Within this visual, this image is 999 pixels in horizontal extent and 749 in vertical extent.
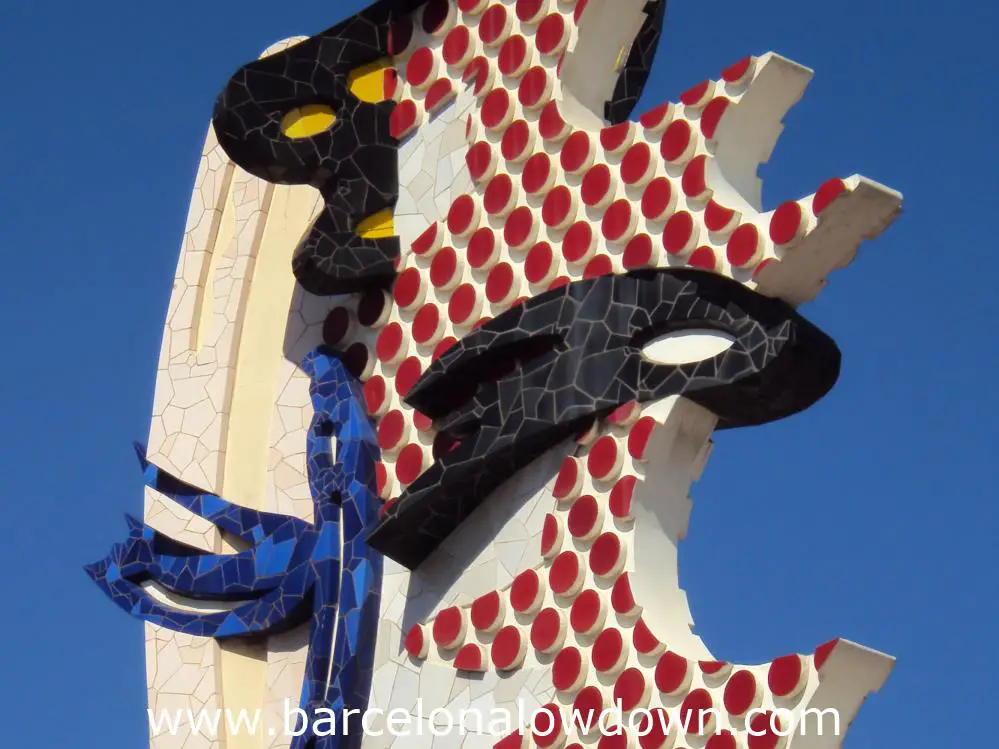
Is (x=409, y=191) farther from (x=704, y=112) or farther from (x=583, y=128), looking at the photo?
(x=704, y=112)

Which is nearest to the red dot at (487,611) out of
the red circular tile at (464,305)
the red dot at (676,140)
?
the red circular tile at (464,305)

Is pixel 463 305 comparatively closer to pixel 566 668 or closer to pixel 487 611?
pixel 487 611

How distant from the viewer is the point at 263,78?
1153 centimetres

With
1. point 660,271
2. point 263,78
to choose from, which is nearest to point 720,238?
point 660,271

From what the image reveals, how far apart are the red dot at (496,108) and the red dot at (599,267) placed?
1.07 metres

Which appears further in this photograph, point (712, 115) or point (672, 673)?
point (712, 115)

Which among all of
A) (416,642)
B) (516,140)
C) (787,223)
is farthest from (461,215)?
(787,223)

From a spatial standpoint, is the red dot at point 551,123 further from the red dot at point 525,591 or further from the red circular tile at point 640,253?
the red dot at point 525,591

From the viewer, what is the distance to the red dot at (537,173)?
10.5m

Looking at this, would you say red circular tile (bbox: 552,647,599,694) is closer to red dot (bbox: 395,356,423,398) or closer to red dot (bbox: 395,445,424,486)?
red dot (bbox: 395,445,424,486)

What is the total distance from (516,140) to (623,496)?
2.00 m

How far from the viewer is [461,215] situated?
10867mm

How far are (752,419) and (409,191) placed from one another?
2450mm

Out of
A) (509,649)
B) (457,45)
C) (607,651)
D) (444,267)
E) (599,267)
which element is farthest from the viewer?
(457,45)
